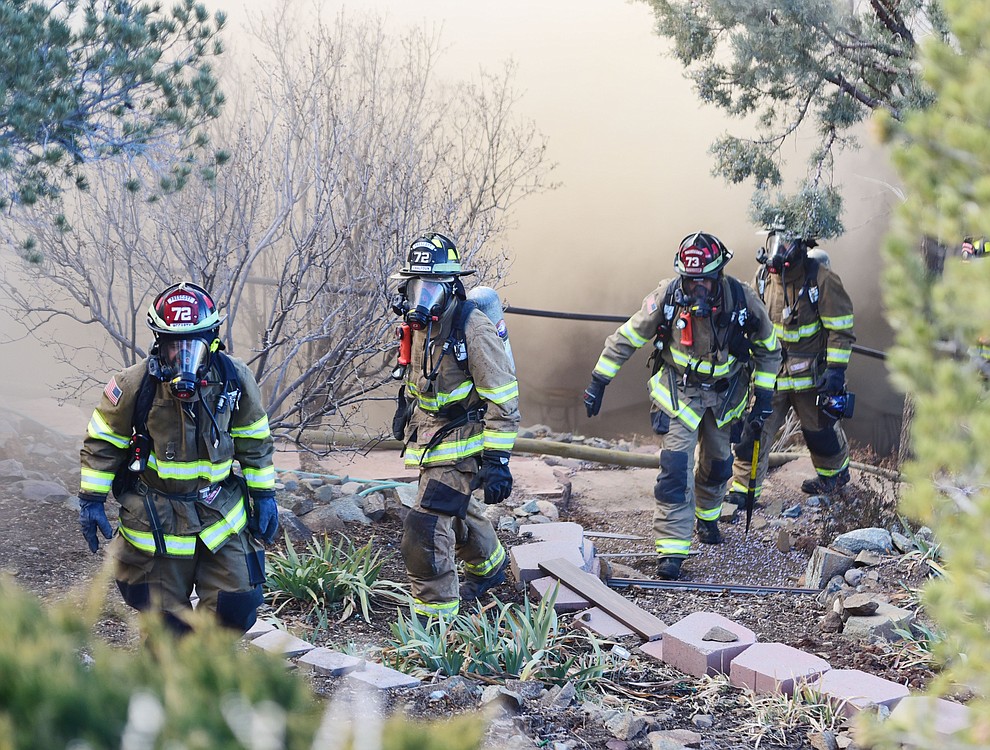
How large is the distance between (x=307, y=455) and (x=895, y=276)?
299 inches

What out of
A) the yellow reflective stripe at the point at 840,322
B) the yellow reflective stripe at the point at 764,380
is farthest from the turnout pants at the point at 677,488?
the yellow reflective stripe at the point at 840,322

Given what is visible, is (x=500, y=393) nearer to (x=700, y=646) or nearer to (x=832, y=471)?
(x=700, y=646)

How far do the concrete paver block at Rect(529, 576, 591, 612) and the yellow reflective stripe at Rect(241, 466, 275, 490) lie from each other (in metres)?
1.62

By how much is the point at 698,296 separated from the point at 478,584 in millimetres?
2274

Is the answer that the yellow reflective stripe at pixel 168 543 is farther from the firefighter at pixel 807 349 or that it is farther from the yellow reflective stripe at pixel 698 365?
the firefighter at pixel 807 349

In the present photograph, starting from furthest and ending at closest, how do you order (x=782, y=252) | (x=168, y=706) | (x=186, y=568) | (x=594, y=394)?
1. (x=782, y=252)
2. (x=594, y=394)
3. (x=186, y=568)
4. (x=168, y=706)

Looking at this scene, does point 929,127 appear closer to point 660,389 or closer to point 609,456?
point 660,389

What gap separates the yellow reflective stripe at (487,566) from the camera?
18.1 feet

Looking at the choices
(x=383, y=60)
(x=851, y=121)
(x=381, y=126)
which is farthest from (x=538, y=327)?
(x=851, y=121)

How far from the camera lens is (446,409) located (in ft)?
16.9

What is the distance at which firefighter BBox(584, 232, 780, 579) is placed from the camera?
620cm

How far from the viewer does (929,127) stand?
1.64 m

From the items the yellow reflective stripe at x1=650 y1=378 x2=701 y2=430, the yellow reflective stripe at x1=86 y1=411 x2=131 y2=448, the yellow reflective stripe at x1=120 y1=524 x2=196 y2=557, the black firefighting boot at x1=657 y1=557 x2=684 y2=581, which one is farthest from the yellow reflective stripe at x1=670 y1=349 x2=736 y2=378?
the yellow reflective stripe at x1=86 y1=411 x2=131 y2=448

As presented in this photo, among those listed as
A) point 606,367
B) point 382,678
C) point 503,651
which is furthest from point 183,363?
point 606,367
